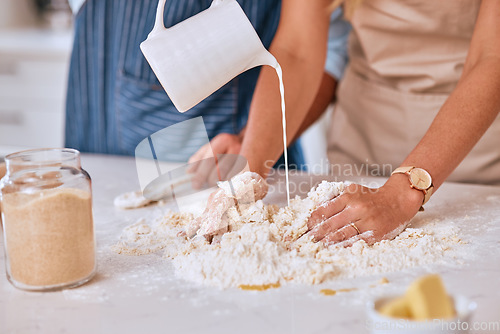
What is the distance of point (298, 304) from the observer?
26.7 inches

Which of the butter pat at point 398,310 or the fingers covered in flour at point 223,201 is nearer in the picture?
the butter pat at point 398,310

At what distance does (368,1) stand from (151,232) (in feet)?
2.65

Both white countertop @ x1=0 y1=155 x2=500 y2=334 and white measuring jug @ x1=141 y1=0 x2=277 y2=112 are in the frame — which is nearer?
white countertop @ x1=0 y1=155 x2=500 y2=334

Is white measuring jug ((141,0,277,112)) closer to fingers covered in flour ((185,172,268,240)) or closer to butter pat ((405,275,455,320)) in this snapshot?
fingers covered in flour ((185,172,268,240))

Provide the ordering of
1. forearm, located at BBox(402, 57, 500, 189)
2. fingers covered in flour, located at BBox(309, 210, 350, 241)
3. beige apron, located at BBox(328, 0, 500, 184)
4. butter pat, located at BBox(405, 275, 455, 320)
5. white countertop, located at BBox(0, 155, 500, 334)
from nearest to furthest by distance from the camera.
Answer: butter pat, located at BBox(405, 275, 455, 320) < white countertop, located at BBox(0, 155, 500, 334) < fingers covered in flour, located at BBox(309, 210, 350, 241) < forearm, located at BBox(402, 57, 500, 189) < beige apron, located at BBox(328, 0, 500, 184)

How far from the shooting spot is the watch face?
3.05 ft

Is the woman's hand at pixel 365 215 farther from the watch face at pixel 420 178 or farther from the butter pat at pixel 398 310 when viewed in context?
the butter pat at pixel 398 310

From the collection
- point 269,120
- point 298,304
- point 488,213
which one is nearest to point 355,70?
point 269,120

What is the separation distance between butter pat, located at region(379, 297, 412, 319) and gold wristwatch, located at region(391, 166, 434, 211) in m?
0.47

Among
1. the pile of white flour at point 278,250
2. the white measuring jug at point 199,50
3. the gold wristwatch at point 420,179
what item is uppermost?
the white measuring jug at point 199,50

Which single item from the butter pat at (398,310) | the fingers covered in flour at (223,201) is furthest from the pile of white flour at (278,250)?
the butter pat at (398,310)

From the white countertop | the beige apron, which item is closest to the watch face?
the white countertop

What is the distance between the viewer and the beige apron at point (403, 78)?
1.30 metres

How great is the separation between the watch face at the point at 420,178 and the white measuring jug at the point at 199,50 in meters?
0.35
